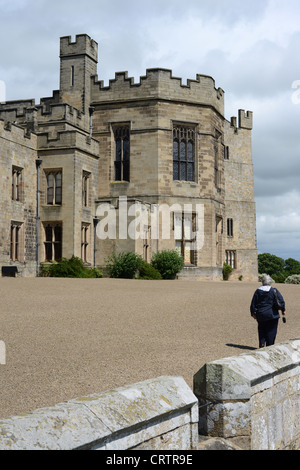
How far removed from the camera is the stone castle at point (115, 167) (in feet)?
80.1

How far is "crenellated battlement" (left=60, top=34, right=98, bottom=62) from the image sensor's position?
28438 millimetres

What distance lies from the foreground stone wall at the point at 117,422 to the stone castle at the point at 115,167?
2034cm

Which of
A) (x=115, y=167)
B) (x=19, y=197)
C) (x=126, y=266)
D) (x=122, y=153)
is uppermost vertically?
(x=122, y=153)

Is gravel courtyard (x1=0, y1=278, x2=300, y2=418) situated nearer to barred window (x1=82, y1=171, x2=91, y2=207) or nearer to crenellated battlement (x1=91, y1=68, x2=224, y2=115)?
barred window (x1=82, y1=171, x2=91, y2=207)

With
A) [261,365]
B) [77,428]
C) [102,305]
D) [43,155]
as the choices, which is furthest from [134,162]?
[77,428]

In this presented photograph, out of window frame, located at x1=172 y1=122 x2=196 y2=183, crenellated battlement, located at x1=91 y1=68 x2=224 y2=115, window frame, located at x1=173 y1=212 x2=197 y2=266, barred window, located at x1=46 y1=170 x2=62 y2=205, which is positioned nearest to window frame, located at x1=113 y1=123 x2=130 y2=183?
crenellated battlement, located at x1=91 y1=68 x2=224 y2=115

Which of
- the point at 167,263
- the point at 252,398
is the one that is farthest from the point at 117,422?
the point at 167,263

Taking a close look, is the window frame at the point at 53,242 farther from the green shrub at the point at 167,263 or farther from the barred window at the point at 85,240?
the green shrub at the point at 167,263

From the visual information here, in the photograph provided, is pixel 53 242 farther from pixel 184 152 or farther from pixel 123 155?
pixel 184 152

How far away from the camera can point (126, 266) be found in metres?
23.2

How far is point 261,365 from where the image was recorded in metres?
4.93

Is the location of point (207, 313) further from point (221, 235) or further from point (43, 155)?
point (221, 235)

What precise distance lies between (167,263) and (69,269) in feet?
17.5
